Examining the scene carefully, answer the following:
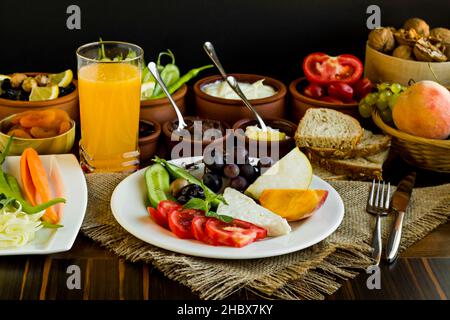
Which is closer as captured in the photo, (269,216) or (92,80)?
(269,216)

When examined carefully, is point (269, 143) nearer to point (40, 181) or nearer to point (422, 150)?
point (422, 150)

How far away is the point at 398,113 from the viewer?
1.92m

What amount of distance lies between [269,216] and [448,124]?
61 cm

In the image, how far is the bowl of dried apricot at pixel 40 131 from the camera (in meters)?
1.88

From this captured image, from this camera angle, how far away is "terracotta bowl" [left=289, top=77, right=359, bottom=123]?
2.12 meters

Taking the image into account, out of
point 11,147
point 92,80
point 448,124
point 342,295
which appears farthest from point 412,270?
point 11,147

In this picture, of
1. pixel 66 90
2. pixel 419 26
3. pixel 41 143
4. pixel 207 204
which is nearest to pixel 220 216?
pixel 207 204

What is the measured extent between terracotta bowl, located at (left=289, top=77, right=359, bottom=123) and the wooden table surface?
25.6 inches

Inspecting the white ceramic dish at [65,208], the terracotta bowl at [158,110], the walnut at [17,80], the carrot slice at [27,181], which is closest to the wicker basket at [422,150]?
the terracotta bowl at [158,110]

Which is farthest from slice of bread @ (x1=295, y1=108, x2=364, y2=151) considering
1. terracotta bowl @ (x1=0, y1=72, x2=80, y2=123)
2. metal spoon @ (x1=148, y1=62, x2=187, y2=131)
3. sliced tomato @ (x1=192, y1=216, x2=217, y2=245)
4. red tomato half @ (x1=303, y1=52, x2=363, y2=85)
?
terracotta bowl @ (x1=0, y1=72, x2=80, y2=123)

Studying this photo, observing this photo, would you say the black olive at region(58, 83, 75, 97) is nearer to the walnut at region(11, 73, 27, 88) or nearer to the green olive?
the walnut at region(11, 73, 27, 88)
